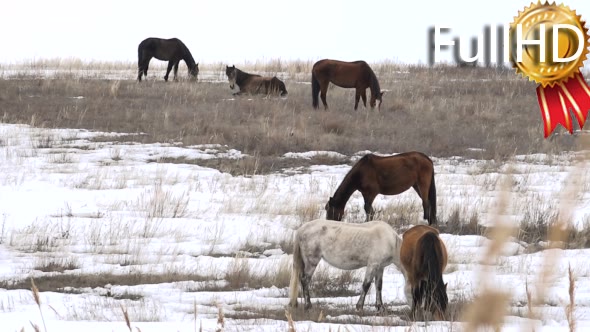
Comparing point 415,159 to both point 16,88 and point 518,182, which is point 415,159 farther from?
point 16,88

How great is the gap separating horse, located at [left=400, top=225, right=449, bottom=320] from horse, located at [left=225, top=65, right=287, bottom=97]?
17.4 metres

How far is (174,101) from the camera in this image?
22.0m

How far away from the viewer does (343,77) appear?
73.2 ft

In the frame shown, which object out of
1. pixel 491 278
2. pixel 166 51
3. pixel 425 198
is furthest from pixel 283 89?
pixel 491 278

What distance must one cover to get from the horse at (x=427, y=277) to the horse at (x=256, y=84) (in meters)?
17.4

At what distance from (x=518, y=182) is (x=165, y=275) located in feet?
24.0

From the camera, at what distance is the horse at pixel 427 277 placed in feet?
21.0

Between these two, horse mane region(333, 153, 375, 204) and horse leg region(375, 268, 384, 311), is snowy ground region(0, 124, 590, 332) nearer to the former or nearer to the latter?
horse leg region(375, 268, 384, 311)

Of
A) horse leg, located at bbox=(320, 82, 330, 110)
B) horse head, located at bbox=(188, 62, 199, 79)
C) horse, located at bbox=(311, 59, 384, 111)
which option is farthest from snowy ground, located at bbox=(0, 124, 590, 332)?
horse head, located at bbox=(188, 62, 199, 79)

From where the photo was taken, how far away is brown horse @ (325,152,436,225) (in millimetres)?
10992

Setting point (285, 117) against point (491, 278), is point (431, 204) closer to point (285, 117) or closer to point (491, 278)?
point (285, 117)

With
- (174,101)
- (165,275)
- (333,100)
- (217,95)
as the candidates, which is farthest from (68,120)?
(165,275)

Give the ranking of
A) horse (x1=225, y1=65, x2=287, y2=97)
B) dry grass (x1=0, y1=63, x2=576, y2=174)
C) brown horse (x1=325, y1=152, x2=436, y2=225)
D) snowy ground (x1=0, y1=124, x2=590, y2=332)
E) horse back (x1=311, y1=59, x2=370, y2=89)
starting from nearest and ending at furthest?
snowy ground (x1=0, y1=124, x2=590, y2=332)
brown horse (x1=325, y1=152, x2=436, y2=225)
dry grass (x1=0, y1=63, x2=576, y2=174)
horse back (x1=311, y1=59, x2=370, y2=89)
horse (x1=225, y1=65, x2=287, y2=97)

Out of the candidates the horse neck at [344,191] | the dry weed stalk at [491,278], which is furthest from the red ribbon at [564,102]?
the dry weed stalk at [491,278]
